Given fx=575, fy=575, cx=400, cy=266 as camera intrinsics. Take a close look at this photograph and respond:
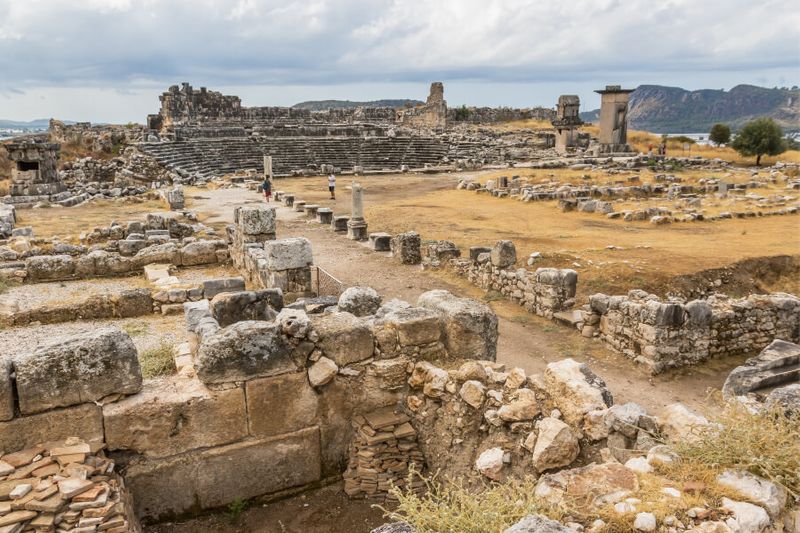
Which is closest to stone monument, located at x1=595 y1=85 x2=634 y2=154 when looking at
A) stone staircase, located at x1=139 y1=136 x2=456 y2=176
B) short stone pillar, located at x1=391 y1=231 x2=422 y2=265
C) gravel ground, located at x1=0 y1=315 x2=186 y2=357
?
stone staircase, located at x1=139 y1=136 x2=456 y2=176

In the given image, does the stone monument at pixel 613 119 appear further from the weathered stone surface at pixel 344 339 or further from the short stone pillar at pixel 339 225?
the weathered stone surface at pixel 344 339

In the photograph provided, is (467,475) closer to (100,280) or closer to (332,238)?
(100,280)

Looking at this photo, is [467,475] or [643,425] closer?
[643,425]

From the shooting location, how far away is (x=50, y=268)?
10.9m

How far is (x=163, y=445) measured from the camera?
4680 millimetres

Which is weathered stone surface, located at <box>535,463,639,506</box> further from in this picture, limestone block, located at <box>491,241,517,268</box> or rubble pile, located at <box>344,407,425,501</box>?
limestone block, located at <box>491,241,517,268</box>

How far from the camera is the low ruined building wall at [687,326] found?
901 cm

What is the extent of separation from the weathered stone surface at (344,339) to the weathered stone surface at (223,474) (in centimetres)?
72

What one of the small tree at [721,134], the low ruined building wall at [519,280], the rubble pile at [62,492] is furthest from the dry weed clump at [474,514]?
the small tree at [721,134]

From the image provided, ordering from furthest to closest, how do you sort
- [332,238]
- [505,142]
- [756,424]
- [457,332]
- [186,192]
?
1. [505,142]
2. [186,192]
3. [332,238]
4. [457,332]
5. [756,424]

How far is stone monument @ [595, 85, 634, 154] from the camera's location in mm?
42000

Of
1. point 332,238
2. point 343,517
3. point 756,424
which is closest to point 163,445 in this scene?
point 343,517

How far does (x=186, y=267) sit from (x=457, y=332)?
8.30m

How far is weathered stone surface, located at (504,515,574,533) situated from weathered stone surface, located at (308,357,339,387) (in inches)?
104
